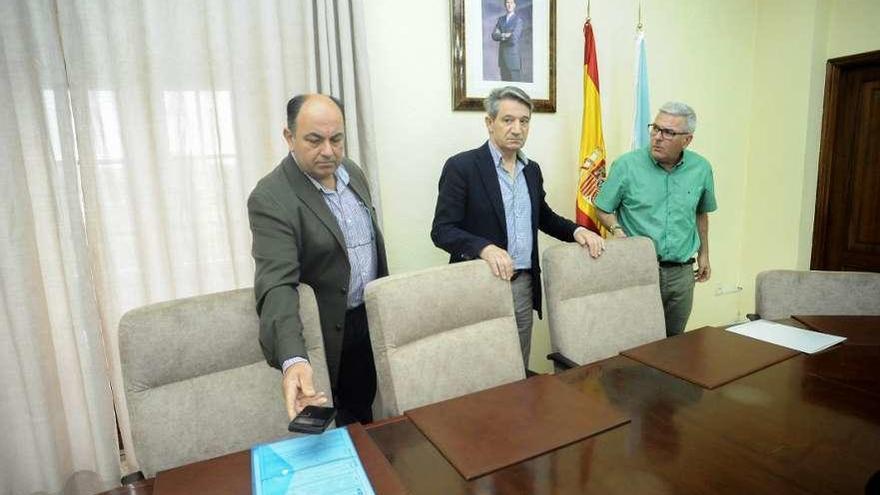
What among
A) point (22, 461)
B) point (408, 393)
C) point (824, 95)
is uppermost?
point (824, 95)

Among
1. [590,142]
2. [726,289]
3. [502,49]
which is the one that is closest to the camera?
[502,49]

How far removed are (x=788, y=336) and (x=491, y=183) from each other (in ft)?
3.79

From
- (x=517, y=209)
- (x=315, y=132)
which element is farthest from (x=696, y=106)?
(x=315, y=132)

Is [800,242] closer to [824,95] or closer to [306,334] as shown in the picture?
[824,95]

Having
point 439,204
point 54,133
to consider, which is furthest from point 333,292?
point 54,133

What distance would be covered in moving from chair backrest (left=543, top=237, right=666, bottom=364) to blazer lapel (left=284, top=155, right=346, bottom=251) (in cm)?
77

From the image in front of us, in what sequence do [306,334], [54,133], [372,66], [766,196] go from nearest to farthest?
1. [306,334]
2. [54,133]
3. [372,66]
4. [766,196]

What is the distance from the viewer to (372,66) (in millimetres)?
2418

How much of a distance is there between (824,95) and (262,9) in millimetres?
3583

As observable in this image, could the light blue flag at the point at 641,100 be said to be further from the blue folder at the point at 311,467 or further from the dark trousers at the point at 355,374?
the blue folder at the point at 311,467

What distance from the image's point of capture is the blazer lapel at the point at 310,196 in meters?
1.46

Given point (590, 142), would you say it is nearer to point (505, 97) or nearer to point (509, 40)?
point (509, 40)

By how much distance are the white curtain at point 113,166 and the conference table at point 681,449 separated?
1321 millimetres

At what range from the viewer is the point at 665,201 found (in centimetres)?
235
